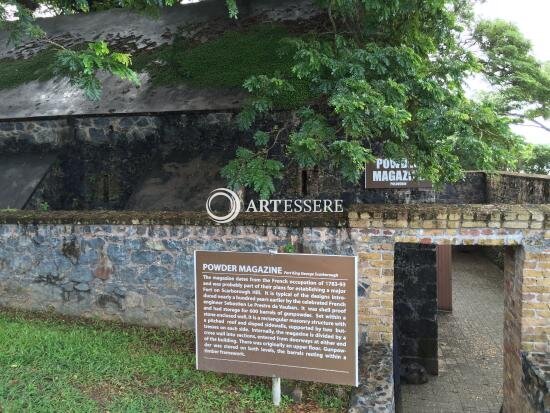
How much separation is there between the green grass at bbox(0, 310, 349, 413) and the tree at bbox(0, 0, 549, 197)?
6.50 ft

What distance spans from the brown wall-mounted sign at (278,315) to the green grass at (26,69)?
713 centimetres

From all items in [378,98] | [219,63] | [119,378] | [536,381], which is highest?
[219,63]

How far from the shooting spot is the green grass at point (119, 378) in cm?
392

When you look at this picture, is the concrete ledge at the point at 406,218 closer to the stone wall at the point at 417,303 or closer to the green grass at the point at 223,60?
the green grass at the point at 223,60

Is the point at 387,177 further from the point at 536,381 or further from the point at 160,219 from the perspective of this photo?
the point at 536,381

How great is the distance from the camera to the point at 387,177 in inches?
314

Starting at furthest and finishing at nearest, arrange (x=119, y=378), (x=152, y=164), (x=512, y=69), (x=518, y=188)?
(x=512, y=69) < (x=518, y=188) < (x=152, y=164) < (x=119, y=378)

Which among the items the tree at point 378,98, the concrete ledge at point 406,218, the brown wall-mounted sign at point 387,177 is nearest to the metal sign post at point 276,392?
the concrete ledge at point 406,218

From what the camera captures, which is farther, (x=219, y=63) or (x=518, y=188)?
(x=518, y=188)

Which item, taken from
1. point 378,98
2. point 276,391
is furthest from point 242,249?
point 378,98

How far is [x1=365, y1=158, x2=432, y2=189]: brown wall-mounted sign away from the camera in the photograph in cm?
Answer: 792

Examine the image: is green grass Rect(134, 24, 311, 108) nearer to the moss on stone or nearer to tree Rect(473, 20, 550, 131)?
the moss on stone

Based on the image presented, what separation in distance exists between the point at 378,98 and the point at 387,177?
3313mm

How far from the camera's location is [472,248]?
1825 cm
